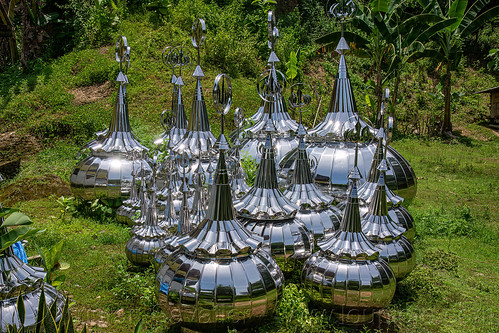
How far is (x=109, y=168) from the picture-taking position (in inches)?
320

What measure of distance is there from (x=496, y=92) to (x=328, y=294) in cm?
2022

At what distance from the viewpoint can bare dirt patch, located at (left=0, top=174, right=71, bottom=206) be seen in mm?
9258

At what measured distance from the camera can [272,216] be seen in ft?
16.6

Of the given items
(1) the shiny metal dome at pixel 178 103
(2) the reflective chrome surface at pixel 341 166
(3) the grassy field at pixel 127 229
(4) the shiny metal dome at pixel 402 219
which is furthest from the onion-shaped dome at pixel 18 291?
(1) the shiny metal dome at pixel 178 103

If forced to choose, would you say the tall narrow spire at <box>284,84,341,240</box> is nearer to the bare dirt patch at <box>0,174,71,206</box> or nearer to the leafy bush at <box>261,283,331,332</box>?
the leafy bush at <box>261,283,331,332</box>

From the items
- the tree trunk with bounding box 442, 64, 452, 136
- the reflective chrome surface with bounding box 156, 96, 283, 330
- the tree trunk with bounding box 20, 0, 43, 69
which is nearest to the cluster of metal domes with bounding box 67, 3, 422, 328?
the reflective chrome surface with bounding box 156, 96, 283, 330

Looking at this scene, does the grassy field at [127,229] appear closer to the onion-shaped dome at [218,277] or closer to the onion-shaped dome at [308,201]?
the onion-shaped dome at [218,277]

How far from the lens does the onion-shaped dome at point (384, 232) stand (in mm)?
5207

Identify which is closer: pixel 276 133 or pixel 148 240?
pixel 148 240

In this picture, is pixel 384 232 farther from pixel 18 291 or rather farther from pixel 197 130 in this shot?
pixel 18 291

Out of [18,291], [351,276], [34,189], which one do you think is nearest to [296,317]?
[351,276]

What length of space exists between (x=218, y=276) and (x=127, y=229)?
12.6 ft

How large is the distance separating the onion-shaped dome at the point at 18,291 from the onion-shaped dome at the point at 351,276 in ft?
7.67

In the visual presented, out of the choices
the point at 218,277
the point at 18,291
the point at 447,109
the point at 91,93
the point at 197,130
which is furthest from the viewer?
the point at 447,109
